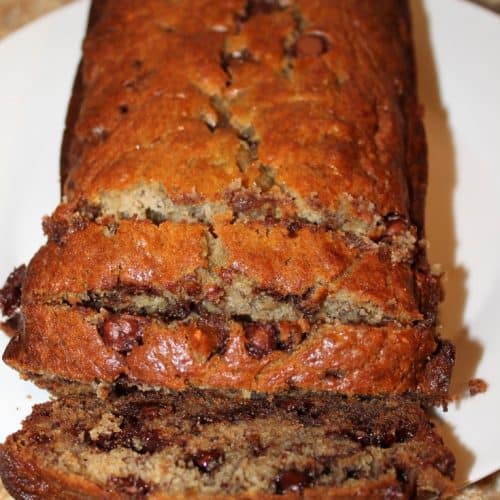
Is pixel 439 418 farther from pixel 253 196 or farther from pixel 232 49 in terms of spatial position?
pixel 232 49

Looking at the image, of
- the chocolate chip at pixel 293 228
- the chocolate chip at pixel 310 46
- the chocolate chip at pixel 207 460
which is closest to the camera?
the chocolate chip at pixel 207 460

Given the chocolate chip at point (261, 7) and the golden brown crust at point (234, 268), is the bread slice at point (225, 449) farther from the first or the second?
the chocolate chip at point (261, 7)

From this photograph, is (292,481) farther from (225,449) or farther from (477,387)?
(477,387)

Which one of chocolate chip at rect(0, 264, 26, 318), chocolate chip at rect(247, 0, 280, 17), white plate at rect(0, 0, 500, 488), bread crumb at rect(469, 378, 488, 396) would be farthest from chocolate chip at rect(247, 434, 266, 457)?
chocolate chip at rect(247, 0, 280, 17)

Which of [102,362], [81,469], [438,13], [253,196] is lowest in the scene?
[81,469]

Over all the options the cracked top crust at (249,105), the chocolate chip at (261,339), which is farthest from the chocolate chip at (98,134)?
the chocolate chip at (261,339)

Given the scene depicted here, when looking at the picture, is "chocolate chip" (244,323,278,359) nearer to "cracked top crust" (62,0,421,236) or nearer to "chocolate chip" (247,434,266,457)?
"chocolate chip" (247,434,266,457)

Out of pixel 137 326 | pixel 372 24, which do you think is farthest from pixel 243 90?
pixel 137 326

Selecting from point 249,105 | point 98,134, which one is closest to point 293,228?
point 249,105
